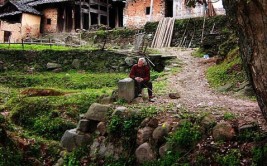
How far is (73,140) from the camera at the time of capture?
938 centimetres

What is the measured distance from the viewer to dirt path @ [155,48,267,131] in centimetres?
793

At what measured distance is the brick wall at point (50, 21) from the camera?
3388 cm

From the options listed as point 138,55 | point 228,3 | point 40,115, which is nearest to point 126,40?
point 138,55

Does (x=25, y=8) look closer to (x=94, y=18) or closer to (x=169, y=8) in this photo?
(x=94, y=18)

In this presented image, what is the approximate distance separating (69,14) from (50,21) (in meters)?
2.05

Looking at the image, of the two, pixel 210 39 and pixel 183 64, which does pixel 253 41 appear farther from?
pixel 210 39

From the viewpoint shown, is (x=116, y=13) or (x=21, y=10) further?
(x=116, y=13)

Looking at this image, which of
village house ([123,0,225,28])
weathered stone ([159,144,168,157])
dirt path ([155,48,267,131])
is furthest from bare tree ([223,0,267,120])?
village house ([123,0,225,28])

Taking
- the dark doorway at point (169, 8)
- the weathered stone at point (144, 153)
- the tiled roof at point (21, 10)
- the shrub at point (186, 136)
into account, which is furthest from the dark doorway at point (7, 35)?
the shrub at point (186, 136)

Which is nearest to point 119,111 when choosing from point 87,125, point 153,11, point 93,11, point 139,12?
point 87,125

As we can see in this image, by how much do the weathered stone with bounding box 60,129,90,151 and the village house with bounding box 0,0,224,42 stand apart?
2105 centimetres

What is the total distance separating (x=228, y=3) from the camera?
6117mm

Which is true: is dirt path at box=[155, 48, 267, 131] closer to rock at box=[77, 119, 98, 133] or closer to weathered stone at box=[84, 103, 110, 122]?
weathered stone at box=[84, 103, 110, 122]

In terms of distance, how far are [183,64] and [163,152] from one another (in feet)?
36.4
